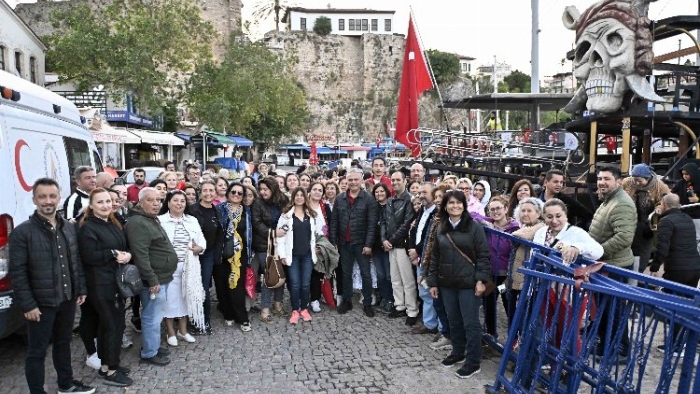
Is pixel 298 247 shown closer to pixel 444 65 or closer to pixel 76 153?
pixel 76 153

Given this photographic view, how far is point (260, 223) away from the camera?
6539mm

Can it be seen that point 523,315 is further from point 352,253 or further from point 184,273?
point 184,273

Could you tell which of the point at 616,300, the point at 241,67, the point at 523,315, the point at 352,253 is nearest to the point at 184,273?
the point at 352,253

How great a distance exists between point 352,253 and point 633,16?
6.22m

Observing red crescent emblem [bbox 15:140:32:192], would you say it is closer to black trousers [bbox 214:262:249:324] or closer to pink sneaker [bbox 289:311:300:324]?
black trousers [bbox 214:262:249:324]

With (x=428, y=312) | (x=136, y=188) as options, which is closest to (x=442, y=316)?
(x=428, y=312)

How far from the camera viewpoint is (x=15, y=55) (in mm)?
20891

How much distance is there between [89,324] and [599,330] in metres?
4.15

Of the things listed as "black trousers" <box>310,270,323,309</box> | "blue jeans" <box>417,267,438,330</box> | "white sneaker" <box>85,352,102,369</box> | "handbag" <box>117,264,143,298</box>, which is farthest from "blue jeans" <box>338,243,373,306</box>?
"white sneaker" <box>85,352,102,369</box>

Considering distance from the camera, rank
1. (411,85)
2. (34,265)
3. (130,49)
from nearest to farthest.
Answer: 1. (34,265)
2. (411,85)
3. (130,49)

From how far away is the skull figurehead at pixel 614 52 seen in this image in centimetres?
887

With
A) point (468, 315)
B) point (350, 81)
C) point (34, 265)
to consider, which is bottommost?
point (468, 315)

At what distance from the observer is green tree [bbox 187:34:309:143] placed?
25172mm

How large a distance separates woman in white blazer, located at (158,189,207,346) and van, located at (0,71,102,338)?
1.23 metres
